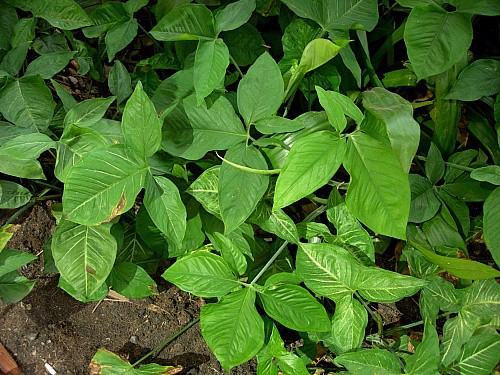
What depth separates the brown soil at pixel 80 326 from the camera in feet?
4.75

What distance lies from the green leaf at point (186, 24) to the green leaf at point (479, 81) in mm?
561

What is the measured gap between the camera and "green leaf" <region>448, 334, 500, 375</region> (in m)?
1.07

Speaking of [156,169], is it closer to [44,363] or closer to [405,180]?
[405,180]

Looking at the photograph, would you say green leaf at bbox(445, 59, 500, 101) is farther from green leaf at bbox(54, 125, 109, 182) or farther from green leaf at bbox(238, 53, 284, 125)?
green leaf at bbox(54, 125, 109, 182)

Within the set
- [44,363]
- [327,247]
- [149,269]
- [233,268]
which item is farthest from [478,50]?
[44,363]

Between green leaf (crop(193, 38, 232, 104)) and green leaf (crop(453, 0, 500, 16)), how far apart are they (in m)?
0.49

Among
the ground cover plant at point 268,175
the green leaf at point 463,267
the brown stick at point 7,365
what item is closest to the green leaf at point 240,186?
the ground cover plant at point 268,175

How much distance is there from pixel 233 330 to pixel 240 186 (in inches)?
10.7

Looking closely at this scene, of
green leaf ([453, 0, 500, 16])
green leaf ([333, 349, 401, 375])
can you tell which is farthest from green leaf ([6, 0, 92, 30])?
green leaf ([333, 349, 401, 375])

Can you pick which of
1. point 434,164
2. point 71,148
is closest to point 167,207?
point 71,148

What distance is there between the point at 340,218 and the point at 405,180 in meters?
0.22

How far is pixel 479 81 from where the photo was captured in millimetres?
1260

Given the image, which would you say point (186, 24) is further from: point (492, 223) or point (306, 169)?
point (492, 223)

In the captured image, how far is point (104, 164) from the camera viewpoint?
3.35ft
